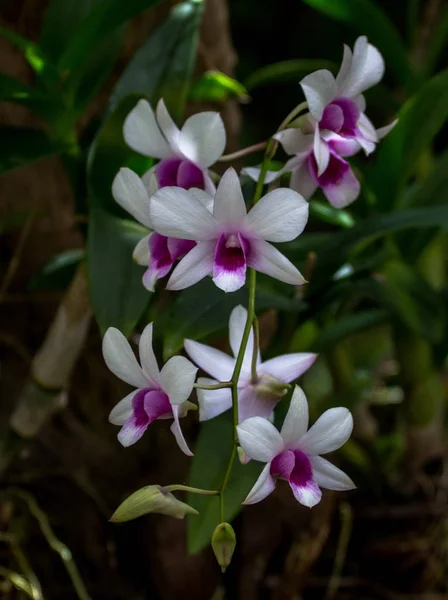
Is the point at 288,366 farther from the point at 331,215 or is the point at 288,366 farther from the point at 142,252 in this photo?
the point at 331,215

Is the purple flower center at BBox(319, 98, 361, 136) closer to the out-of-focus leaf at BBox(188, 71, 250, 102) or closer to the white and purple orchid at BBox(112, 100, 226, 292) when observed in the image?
the white and purple orchid at BBox(112, 100, 226, 292)

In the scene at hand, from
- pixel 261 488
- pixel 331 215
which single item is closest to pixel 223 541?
pixel 261 488

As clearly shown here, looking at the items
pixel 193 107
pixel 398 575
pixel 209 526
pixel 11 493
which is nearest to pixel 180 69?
pixel 193 107

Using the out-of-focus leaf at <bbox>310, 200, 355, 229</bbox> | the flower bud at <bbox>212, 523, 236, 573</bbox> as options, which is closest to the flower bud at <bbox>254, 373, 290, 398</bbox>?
the flower bud at <bbox>212, 523, 236, 573</bbox>

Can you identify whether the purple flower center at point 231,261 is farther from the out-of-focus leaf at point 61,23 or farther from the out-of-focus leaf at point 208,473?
the out-of-focus leaf at point 61,23

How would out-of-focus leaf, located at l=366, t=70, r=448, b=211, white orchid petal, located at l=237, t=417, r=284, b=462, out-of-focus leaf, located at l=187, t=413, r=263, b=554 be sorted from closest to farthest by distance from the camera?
white orchid petal, located at l=237, t=417, r=284, b=462 → out-of-focus leaf, located at l=187, t=413, r=263, b=554 → out-of-focus leaf, located at l=366, t=70, r=448, b=211

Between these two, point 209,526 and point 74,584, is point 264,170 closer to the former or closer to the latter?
point 209,526
